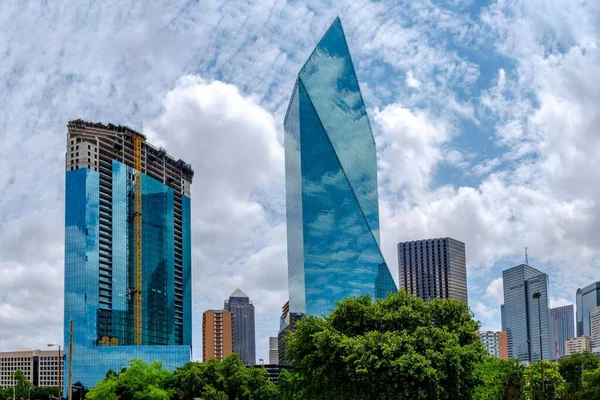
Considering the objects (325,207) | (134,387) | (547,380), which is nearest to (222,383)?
(134,387)

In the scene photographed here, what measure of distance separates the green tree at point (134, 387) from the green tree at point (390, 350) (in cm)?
3854

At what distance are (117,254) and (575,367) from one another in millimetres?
102833

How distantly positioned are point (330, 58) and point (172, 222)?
58.3 m

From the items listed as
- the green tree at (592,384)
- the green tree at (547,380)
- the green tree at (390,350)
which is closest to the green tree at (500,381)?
the green tree at (390,350)

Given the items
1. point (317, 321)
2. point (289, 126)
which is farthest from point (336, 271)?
point (317, 321)

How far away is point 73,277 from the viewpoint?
15862 centimetres

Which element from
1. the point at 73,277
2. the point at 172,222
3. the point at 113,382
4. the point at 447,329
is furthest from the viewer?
the point at 172,222

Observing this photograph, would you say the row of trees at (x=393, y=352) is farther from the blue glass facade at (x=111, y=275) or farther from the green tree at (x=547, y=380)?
the blue glass facade at (x=111, y=275)

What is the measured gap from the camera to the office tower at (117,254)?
515 feet

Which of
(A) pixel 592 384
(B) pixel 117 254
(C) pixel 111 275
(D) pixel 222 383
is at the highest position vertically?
(B) pixel 117 254

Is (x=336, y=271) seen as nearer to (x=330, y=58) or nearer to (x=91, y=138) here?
(x=330, y=58)

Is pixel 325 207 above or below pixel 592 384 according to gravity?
above

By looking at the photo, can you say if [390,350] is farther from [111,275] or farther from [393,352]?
[111,275]

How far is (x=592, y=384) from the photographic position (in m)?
81.9
